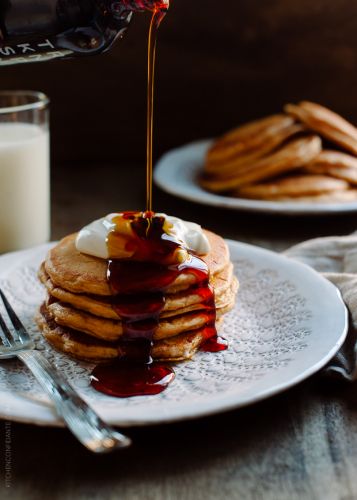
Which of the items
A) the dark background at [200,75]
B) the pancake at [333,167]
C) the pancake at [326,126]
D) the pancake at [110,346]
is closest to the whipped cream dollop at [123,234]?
the pancake at [110,346]

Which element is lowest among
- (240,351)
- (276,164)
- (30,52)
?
(240,351)

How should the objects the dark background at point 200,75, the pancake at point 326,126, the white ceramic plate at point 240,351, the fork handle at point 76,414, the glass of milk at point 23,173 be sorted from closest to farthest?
the fork handle at point 76,414
the white ceramic plate at point 240,351
the glass of milk at point 23,173
the pancake at point 326,126
the dark background at point 200,75

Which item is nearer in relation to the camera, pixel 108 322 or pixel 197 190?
pixel 108 322

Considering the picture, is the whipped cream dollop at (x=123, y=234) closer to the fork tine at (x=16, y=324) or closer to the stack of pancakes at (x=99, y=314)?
the stack of pancakes at (x=99, y=314)

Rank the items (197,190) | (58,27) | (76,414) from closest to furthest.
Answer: (76,414) < (58,27) < (197,190)

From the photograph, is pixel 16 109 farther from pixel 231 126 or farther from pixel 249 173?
pixel 231 126

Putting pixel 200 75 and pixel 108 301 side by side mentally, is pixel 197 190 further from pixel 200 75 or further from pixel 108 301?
pixel 108 301

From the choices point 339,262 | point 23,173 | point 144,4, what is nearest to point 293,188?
point 339,262
